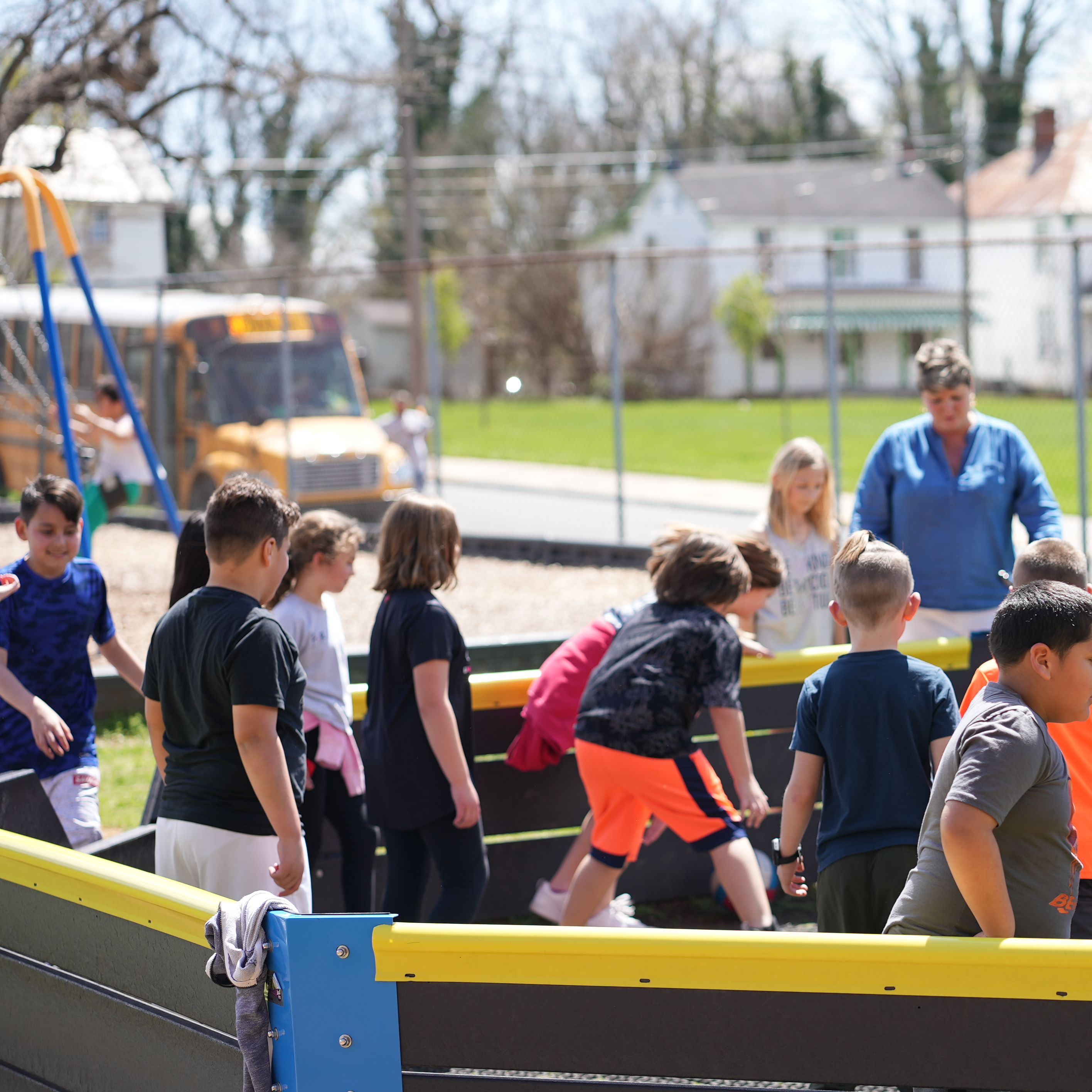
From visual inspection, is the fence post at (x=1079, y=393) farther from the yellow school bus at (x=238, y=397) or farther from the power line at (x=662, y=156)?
the power line at (x=662, y=156)

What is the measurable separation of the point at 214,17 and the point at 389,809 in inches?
320

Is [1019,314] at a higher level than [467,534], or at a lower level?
higher

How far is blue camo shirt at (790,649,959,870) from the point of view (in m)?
2.85

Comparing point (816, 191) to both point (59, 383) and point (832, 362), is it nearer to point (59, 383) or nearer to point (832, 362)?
point (832, 362)

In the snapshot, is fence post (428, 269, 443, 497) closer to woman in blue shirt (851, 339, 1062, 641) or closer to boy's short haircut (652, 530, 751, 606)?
woman in blue shirt (851, 339, 1062, 641)

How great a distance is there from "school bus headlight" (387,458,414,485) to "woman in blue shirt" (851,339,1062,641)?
11.6 metres

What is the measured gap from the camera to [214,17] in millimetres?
10000

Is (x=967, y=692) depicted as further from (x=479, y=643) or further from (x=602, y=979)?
(x=479, y=643)

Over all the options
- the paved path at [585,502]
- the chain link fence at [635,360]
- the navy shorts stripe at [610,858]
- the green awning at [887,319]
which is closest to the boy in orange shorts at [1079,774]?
the navy shorts stripe at [610,858]

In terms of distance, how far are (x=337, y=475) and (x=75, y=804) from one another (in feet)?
39.4

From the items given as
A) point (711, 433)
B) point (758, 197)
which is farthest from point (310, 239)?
point (711, 433)

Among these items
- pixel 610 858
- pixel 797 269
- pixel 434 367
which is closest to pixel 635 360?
pixel 797 269

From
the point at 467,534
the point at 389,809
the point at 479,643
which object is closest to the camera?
the point at 389,809

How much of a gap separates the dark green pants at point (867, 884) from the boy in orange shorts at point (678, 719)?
867mm
